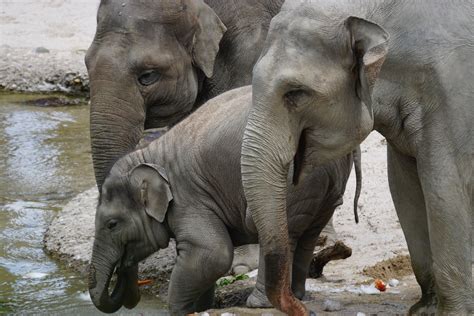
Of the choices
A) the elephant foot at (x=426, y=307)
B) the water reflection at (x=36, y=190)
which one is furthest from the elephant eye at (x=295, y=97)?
the water reflection at (x=36, y=190)

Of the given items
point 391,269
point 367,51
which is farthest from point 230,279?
point 367,51

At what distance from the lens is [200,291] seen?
22.9ft

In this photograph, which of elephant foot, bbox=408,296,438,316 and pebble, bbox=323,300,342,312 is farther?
pebble, bbox=323,300,342,312

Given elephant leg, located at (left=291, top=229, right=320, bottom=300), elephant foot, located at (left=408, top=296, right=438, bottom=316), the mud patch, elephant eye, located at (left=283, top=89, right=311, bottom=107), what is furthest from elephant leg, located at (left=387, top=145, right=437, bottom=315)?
the mud patch

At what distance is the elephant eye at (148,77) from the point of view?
7645 mm

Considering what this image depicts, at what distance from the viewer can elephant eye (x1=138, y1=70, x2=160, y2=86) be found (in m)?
7.64

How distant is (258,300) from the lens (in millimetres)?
6758

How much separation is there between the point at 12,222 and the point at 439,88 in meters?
4.90

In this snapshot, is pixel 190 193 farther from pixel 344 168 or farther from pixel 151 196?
pixel 344 168

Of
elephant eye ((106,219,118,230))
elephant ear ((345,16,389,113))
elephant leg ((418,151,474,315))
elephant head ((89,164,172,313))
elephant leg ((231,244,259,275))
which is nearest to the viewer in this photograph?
elephant ear ((345,16,389,113))

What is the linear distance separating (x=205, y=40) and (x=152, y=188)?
4.13ft

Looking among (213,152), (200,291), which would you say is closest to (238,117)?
(213,152)

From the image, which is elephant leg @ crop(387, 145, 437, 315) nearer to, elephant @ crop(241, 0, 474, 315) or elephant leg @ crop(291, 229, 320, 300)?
elephant @ crop(241, 0, 474, 315)

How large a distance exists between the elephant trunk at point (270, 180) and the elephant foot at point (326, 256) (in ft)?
7.23
